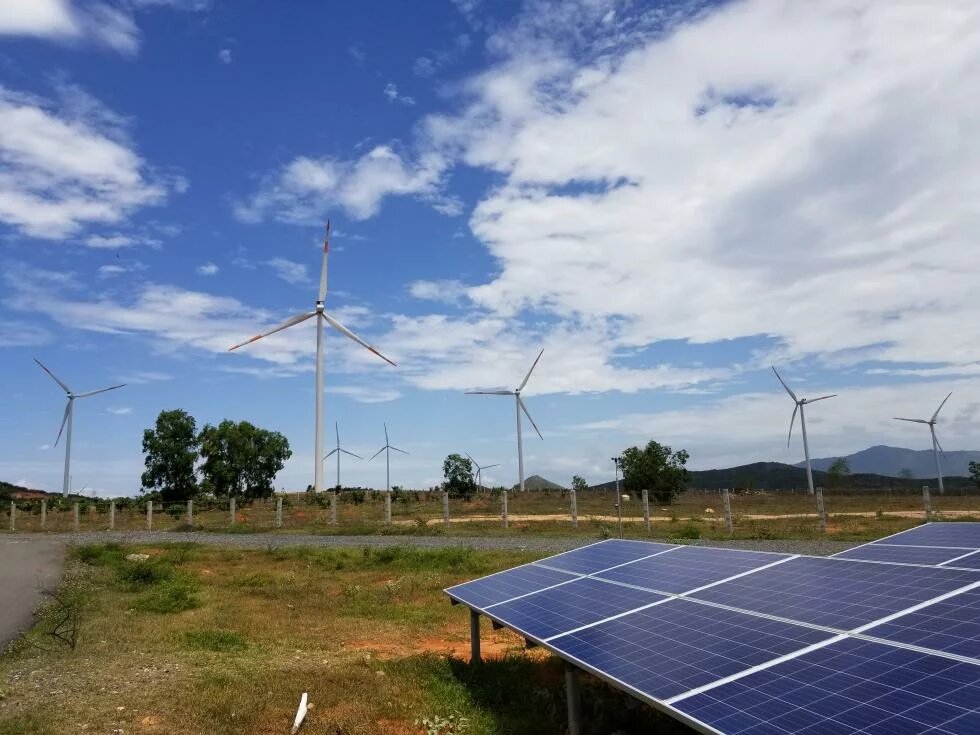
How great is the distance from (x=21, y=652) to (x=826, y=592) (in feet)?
48.3

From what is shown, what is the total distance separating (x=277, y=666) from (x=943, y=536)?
11.6 meters

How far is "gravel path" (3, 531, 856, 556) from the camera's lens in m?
27.9

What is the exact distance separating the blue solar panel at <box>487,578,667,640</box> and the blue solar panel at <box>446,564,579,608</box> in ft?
1.38

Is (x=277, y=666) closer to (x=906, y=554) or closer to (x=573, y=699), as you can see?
(x=573, y=699)

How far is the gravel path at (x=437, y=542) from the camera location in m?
27.9

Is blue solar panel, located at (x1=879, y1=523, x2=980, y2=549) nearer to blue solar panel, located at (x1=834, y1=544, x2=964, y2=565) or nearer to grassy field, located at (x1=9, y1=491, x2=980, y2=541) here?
blue solar panel, located at (x1=834, y1=544, x2=964, y2=565)

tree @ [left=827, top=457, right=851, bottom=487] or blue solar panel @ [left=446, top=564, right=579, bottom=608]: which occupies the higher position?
tree @ [left=827, top=457, right=851, bottom=487]

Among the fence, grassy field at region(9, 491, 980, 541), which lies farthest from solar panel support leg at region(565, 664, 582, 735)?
the fence

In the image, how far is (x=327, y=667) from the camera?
1248 centimetres

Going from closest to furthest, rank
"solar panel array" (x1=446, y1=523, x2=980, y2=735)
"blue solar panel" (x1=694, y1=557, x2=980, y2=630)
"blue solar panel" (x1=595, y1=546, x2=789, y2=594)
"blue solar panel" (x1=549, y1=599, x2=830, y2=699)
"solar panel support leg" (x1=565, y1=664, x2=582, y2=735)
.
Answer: "solar panel array" (x1=446, y1=523, x2=980, y2=735) → "blue solar panel" (x1=549, y1=599, x2=830, y2=699) → "blue solar panel" (x1=694, y1=557, x2=980, y2=630) → "solar panel support leg" (x1=565, y1=664, x2=582, y2=735) → "blue solar panel" (x1=595, y1=546, x2=789, y2=594)

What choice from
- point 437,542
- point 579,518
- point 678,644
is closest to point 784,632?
point 678,644

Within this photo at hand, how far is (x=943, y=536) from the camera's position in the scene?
11203 millimetres

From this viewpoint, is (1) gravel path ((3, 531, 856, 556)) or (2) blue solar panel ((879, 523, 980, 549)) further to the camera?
(1) gravel path ((3, 531, 856, 556))

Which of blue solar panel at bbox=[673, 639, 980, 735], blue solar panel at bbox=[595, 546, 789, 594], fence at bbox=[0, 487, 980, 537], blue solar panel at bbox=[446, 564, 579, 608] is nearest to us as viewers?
blue solar panel at bbox=[673, 639, 980, 735]
